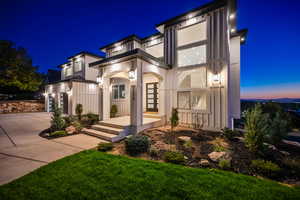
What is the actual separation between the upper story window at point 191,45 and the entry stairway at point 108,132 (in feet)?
17.0

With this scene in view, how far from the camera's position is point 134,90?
570 centimetres

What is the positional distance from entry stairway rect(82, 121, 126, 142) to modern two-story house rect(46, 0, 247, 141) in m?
0.24

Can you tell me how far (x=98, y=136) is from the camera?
564 cm

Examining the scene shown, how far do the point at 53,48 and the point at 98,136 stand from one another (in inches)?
3165

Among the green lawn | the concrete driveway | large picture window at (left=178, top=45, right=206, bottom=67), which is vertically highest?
large picture window at (left=178, top=45, right=206, bottom=67)

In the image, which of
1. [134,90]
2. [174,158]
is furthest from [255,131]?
[134,90]

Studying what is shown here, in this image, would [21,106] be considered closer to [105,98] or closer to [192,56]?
[105,98]

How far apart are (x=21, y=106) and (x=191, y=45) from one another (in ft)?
66.5

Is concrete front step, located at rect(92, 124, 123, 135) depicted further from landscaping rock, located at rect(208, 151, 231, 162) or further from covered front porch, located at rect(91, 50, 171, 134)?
landscaping rock, located at rect(208, 151, 231, 162)

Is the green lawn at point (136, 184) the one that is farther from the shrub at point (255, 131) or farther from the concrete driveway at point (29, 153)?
the shrub at point (255, 131)

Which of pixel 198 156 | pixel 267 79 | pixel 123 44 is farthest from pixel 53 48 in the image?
pixel 267 79

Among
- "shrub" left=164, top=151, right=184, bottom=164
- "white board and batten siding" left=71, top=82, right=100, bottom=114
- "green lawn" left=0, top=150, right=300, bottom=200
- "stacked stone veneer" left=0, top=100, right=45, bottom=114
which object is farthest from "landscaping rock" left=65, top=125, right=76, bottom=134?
"stacked stone veneer" left=0, top=100, right=45, bottom=114

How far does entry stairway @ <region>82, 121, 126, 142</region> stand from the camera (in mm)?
5312

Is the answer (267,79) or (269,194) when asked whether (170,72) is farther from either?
(267,79)
